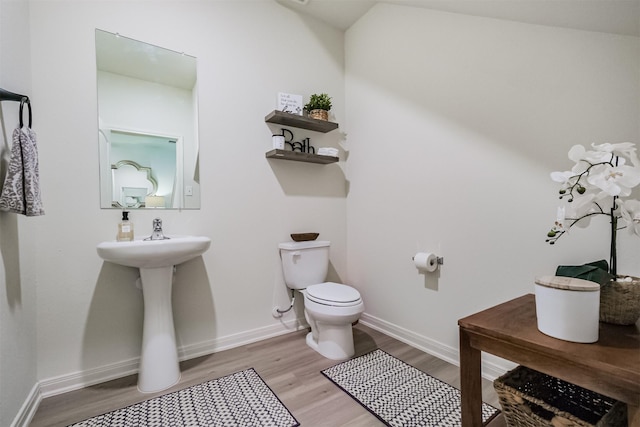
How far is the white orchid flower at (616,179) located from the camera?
0.82 m

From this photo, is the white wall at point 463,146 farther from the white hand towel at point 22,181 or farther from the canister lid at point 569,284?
the white hand towel at point 22,181

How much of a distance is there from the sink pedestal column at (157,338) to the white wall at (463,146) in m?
1.47

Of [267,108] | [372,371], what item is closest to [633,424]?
[372,371]

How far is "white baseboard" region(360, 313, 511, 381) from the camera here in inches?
63.7

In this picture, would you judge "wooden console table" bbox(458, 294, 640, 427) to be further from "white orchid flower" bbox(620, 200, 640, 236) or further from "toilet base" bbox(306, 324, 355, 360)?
"toilet base" bbox(306, 324, 355, 360)

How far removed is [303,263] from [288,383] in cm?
81

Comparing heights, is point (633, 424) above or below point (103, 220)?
below

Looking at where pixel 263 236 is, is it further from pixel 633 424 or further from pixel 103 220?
pixel 633 424

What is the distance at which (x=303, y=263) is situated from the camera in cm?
218

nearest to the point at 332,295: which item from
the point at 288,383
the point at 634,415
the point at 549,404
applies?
the point at 288,383

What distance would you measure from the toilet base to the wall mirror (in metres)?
1.22

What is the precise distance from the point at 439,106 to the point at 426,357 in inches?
64.1

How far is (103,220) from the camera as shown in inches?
65.1

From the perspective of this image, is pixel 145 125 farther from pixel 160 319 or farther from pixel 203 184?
pixel 160 319
